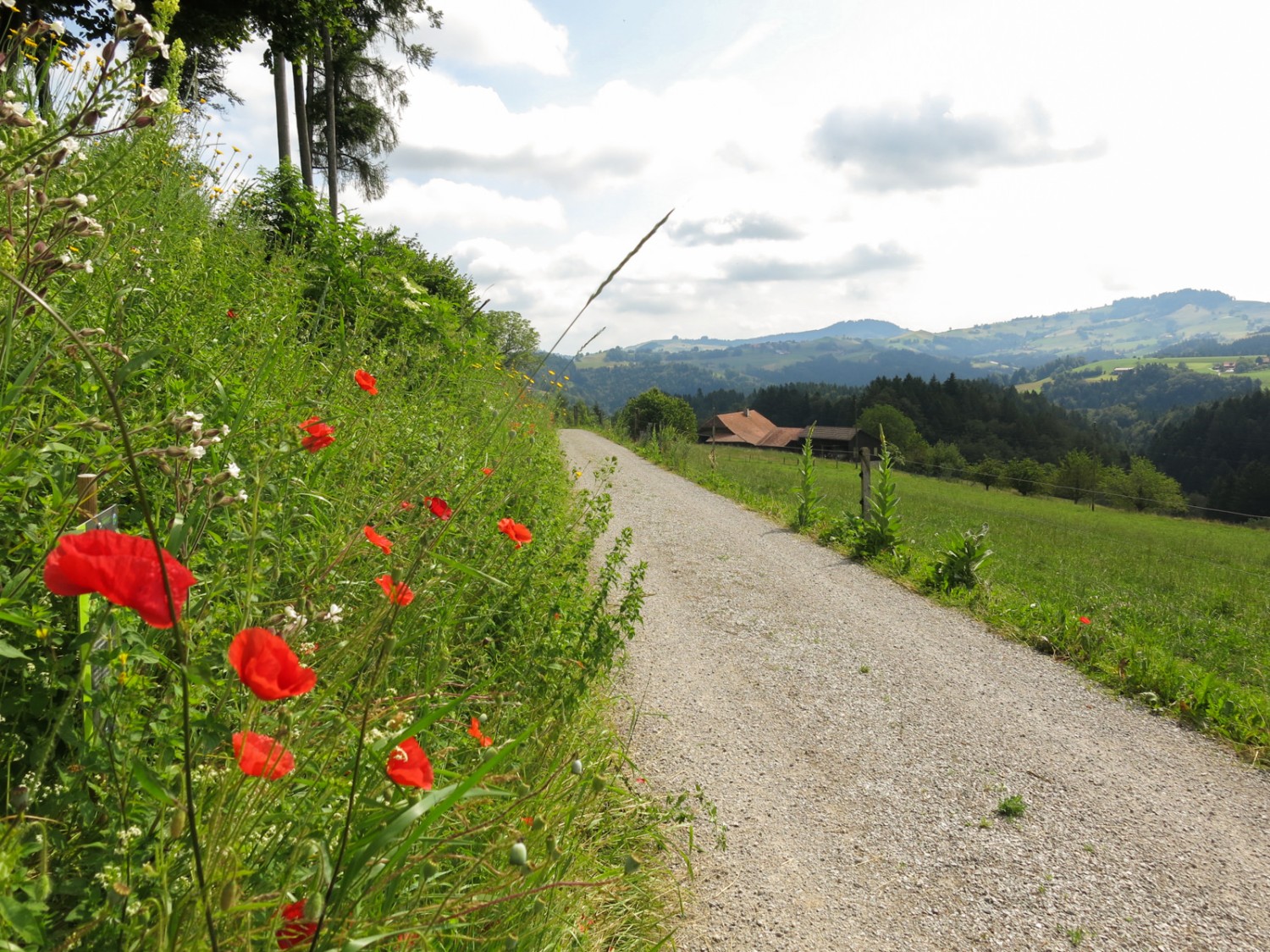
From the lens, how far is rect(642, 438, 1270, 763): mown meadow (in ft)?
20.7

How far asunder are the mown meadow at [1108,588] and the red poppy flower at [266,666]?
271 inches

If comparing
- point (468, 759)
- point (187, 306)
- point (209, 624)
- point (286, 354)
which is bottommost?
point (468, 759)

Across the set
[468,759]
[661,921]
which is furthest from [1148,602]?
[468,759]

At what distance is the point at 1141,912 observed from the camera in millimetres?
3533

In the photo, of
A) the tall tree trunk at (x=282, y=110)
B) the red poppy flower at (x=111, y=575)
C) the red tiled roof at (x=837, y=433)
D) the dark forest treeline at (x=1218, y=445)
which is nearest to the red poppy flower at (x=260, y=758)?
the red poppy flower at (x=111, y=575)

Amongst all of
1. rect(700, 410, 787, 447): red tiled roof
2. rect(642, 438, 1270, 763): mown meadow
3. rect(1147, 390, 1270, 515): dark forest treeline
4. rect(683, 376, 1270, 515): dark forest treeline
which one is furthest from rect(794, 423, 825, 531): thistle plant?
rect(700, 410, 787, 447): red tiled roof

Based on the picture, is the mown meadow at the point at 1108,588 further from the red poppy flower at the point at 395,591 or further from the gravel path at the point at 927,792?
the red poppy flower at the point at 395,591

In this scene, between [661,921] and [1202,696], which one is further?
[1202,696]

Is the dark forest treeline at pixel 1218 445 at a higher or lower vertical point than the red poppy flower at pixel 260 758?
lower

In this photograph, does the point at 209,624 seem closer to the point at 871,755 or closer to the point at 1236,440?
the point at 871,755

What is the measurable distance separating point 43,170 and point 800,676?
5888mm

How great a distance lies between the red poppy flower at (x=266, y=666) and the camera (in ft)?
2.75

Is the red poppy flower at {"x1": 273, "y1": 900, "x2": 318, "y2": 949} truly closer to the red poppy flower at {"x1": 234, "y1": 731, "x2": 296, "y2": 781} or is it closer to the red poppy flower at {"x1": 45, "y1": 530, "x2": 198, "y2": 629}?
the red poppy flower at {"x1": 234, "y1": 731, "x2": 296, "y2": 781}

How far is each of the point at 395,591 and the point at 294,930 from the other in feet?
1.95
